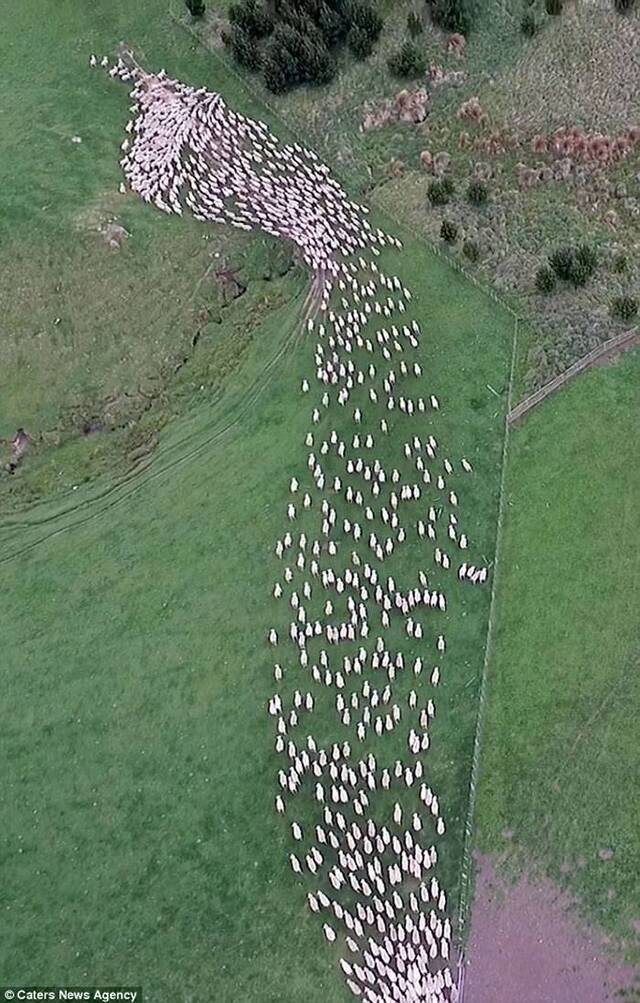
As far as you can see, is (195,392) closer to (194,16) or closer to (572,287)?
(572,287)

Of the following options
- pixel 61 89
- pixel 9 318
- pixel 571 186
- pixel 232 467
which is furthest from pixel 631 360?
pixel 61 89

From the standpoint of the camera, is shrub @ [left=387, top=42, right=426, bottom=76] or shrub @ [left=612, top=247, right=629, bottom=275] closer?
shrub @ [left=612, top=247, right=629, bottom=275]

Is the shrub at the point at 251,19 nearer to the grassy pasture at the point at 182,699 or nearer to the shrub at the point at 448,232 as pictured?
the shrub at the point at 448,232

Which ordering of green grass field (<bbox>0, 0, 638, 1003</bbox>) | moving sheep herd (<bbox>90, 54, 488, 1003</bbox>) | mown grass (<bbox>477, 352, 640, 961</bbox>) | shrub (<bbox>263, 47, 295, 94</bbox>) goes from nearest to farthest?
moving sheep herd (<bbox>90, 54, 488, 1003</bbox>)
green grass field (<bbox>0, 0, 638, 1003</bbox>)
mown grass (<bbox>477, 352, 640, 961</bbox>)
shrub (<bbox>263, 47, 295, 94</bbox>)

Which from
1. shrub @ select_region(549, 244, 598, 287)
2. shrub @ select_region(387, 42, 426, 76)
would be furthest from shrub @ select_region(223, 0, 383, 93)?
shrub @ select_region(549, 244, 598, 287)

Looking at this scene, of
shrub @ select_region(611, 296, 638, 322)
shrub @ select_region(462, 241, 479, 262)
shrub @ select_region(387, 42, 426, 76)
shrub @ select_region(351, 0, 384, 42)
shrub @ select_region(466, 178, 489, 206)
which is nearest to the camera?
shrub @ select_region(611, 296, 638, 322)

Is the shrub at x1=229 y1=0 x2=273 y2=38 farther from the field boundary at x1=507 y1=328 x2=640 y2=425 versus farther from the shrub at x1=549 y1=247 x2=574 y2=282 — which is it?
the field boundary at x1=507 y1=328 x2=640 y2=425

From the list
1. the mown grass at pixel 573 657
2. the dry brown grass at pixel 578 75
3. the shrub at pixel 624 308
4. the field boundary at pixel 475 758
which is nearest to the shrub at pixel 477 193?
the dry brown grass at pixel 578 75
